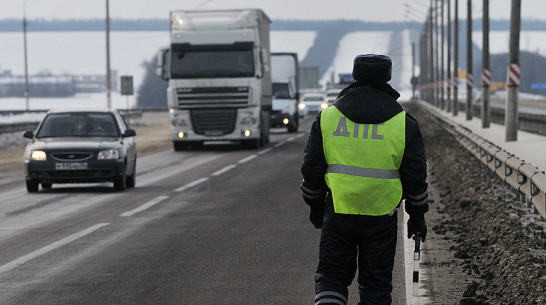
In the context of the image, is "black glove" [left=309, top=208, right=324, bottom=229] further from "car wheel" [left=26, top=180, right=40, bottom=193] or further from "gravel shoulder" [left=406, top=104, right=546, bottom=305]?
"car wheel" [left=26, top=180, right=40, bottom=193]

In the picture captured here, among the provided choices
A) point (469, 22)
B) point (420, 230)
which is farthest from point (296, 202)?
point (469, 22)

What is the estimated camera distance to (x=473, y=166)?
22016 millimetres

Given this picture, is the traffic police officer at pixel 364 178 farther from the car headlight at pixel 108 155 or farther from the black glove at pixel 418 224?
the car headlight at pixel 108 155

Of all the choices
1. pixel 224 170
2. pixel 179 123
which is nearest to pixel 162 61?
pixel 179 123

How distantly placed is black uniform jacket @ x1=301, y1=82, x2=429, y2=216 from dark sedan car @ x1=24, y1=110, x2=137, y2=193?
42.3 ft

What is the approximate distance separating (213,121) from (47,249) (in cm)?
2116

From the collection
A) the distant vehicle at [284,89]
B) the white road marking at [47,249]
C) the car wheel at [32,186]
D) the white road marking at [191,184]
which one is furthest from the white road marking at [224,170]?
the distant vehicle at [284,89]

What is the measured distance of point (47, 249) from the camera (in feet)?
36.3

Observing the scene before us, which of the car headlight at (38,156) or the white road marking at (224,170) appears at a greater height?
the car headlight at (38,156)

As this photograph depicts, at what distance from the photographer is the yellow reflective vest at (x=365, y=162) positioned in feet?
17.4

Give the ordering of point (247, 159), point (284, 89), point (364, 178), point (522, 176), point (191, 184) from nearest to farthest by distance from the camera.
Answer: point (364, 178) → point (522, 176) → point (191, 184) → point (247, 159) → point (284, 89)

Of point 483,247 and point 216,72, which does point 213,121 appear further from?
point 483,247

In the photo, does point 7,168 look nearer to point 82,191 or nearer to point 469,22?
point 82,191

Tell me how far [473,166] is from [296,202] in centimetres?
678
